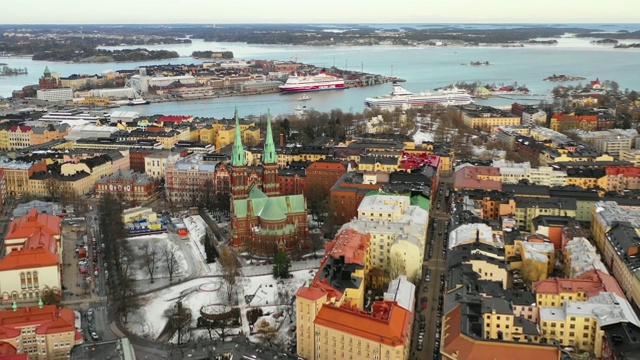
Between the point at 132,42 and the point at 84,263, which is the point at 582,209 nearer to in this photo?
the point at 84,263

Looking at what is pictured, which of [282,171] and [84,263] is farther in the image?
[282,171]

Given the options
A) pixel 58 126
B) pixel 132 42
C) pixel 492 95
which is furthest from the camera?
pixel 132 42

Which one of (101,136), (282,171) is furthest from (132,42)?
(282,171)

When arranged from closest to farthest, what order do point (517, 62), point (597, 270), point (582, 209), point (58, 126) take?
point (597, 270), point (582, 209), point (58, 126), point (517, 62)

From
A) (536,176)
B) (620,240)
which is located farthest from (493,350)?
(536,176)

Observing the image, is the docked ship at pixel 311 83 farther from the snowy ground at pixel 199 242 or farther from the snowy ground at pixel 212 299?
the snowy ground at pixel 212 299

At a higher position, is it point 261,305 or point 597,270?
point 597,270
